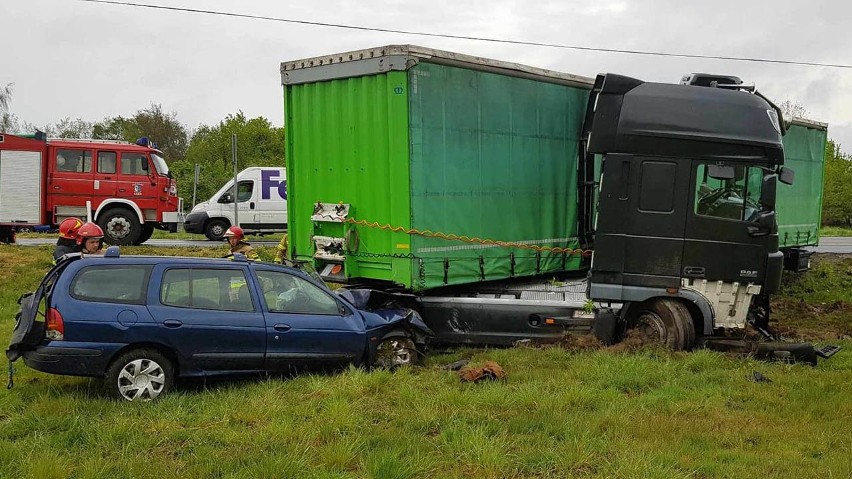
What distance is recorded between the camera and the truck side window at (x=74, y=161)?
17.7m

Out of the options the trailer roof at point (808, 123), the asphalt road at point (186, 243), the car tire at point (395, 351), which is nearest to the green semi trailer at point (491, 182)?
the car tire at point (395, 351)

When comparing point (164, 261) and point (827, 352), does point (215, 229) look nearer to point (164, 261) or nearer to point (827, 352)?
point (164, 261)

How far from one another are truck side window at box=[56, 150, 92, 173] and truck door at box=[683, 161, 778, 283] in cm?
1466

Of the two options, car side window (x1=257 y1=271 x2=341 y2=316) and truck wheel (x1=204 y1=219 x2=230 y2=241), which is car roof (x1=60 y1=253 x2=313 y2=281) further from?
truck wheel (x1=204 y1=219 x2=230 y2=241)

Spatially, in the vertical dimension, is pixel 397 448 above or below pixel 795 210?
below

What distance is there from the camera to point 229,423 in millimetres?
5625

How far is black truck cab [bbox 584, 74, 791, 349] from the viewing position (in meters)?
7.93

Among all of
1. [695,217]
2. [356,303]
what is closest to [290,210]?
[356,303]

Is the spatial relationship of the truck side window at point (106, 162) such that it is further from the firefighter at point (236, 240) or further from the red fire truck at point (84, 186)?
the firefighter at point (236, 240)

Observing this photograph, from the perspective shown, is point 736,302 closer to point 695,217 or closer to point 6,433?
point 695,217

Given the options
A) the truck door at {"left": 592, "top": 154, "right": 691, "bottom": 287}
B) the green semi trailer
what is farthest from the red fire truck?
the truck door at {"left": 592, "top": 154, "right": 691, "bottom": 287}

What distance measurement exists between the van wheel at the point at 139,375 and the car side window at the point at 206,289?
1.64 ft

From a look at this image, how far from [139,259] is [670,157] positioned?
542 centimetres

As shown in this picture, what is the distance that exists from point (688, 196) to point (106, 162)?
14.5m
